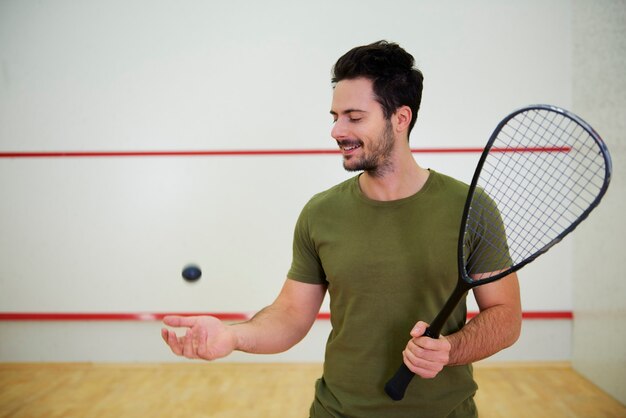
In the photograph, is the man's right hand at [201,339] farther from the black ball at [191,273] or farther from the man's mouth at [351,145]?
the black ball at [191,273]

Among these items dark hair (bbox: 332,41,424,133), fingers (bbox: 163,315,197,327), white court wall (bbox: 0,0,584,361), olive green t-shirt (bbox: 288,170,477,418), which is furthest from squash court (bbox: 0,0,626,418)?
fingers (bbox: 163,315,197,327)

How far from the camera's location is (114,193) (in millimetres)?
3027

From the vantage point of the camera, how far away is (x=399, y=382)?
101cm

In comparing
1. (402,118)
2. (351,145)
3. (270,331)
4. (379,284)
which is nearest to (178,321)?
(270,331)

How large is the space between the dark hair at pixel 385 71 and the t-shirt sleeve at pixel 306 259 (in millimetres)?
290

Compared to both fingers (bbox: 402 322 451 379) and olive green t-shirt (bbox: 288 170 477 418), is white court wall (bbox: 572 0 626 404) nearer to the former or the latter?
olive green t-shirt (bbox: 288 170 477 418)

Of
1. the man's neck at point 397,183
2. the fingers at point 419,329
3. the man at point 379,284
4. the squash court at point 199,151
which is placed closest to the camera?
the fingers at point 419,329

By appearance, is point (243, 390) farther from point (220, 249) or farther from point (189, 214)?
point (189, 214)

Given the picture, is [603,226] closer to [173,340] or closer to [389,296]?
[389,296]

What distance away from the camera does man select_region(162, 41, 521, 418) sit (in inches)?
40.9

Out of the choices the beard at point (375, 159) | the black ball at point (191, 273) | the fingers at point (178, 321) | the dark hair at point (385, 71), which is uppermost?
the dark hair at point (385, 71)

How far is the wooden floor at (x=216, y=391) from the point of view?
92.4 inches

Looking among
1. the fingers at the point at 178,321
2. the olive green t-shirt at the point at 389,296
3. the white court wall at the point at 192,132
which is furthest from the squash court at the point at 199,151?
the fingers at the point at 178,321

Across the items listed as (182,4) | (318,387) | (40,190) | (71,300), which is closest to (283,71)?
(182,4)
